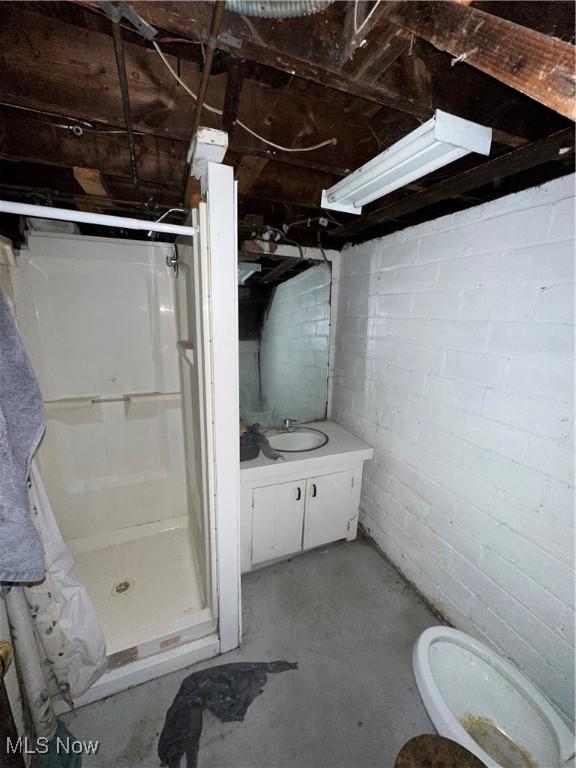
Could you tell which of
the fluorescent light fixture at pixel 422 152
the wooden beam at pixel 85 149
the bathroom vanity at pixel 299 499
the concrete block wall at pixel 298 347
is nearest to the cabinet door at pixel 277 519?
the bathroom vanity at pixel 299 499

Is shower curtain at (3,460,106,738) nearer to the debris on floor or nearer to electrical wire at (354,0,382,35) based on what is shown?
the debris on floor

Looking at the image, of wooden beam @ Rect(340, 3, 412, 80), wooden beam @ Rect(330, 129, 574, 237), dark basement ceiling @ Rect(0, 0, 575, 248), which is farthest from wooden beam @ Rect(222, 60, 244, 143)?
wooden beam @ Rect(330, 129, 574, 237)

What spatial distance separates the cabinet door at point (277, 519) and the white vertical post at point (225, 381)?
416mm

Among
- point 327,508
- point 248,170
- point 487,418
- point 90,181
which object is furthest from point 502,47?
point 327,508

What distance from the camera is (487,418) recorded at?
126 cm

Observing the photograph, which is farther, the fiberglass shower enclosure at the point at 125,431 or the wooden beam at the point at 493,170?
the fiberglass shower enclosure at the point at 125,431

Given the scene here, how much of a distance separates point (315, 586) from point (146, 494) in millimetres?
1276

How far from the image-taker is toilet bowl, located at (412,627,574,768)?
85cm

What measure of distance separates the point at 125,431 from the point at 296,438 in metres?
1.17

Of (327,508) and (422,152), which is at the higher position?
(422,152)

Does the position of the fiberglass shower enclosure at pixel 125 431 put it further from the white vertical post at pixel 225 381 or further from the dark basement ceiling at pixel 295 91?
the dark basement ceiling at pixel 295 91

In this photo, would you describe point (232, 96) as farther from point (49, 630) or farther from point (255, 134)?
point (49, 630)

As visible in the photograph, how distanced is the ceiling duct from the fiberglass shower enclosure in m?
0.96

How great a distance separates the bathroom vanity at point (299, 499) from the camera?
5.42 feet
